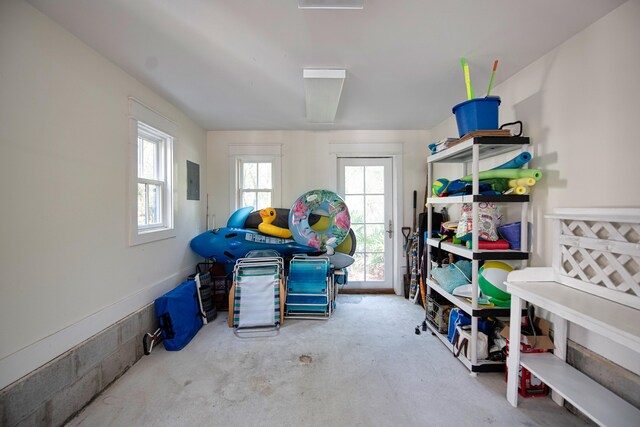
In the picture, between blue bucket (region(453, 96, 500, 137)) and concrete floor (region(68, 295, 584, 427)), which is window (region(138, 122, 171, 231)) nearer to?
concrete floor (region(68, 295, 584, 427))

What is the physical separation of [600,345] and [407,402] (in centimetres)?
114

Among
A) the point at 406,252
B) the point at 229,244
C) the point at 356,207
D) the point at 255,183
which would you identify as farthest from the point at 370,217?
the point at 229,244

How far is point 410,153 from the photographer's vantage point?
3646mm

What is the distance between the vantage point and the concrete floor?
1.53m

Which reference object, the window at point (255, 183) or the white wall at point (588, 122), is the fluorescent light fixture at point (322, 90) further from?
the white wall at point (588, 122)

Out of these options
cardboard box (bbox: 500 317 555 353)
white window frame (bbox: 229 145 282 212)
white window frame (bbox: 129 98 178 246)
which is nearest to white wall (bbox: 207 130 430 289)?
white window frame (bbox: 229 145 282 212)

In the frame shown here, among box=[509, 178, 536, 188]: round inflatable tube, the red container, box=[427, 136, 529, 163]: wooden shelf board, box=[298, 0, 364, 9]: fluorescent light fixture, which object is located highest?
box=[298, 0, 364, 9]: fluorescent light fixture

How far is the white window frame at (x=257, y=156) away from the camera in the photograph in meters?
3.62

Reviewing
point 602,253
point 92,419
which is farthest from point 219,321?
point 602,253

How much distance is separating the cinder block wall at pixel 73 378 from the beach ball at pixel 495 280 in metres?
2.70

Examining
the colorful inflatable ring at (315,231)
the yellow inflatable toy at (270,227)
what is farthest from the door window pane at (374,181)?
the yellow inflatable toy at (270,227)

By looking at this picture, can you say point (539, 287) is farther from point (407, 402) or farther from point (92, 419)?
point (92, 419)

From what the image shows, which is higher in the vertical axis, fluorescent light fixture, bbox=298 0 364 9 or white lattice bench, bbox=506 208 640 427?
fluorescent light fixture, bbox=298 0 364 9

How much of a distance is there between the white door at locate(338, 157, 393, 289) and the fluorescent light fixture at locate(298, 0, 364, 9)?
8.05ft
